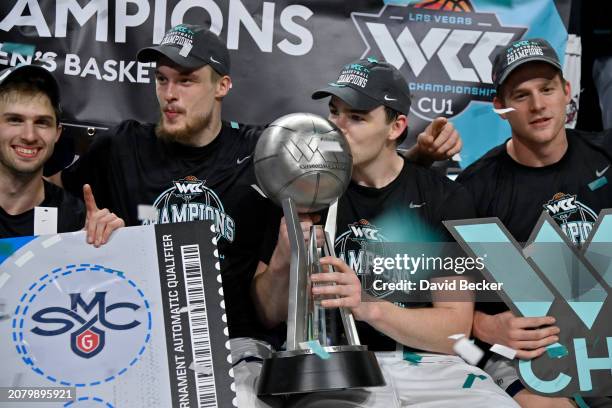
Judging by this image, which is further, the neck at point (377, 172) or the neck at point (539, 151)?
the neck at point (539, 151)

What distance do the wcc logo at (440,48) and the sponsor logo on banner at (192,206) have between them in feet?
2.49

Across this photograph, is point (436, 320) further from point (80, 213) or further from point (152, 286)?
point (80, 213)

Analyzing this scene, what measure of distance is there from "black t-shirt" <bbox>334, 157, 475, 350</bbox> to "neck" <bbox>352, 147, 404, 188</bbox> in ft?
0.06

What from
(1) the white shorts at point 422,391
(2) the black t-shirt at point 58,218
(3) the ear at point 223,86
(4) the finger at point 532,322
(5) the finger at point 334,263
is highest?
(3) the ear at point 223,86

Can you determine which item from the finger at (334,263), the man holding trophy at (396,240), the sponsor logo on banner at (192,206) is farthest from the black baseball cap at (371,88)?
the finger at (334,263)

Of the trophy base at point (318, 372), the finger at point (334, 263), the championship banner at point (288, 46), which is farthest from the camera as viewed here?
the championship banner at point (288, 46)

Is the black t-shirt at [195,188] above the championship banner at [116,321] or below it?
above

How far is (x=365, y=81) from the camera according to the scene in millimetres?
2166

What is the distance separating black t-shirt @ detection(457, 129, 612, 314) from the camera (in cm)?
223

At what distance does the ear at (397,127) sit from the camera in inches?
87.6

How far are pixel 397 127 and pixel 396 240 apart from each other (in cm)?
32

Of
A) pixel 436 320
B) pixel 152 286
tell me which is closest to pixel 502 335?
pixel 436 320

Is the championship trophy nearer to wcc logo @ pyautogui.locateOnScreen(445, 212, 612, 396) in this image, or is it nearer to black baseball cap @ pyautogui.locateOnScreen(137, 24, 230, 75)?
wcc logo @ pyautogui.locateOnScreen(445, 212, 612, 396)

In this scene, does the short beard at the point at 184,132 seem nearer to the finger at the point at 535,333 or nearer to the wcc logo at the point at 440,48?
the wcc logo at the point at 440,48
